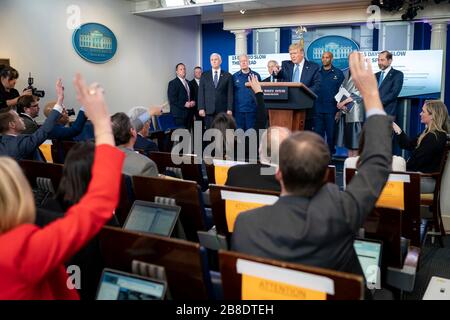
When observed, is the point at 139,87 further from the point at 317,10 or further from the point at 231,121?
the point at 231,121

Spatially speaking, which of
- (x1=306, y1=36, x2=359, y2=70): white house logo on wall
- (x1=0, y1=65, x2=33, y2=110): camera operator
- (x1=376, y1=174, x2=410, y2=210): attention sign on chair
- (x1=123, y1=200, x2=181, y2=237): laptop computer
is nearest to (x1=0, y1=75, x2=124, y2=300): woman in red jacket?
(x1=123, y1=200, x2=181, y2=237): laptop computer

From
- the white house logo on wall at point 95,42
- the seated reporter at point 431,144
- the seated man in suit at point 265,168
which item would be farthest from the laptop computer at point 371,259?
the white house logo on wall at point 95,42

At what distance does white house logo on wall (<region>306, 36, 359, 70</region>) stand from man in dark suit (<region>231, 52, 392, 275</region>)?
21.8 feet

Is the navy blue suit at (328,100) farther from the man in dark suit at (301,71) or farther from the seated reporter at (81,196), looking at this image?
the seated reporter at (81,196)

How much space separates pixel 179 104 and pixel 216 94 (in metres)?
1.06

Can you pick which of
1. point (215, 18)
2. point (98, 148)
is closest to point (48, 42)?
point (215, 18)

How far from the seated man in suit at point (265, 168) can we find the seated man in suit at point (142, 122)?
1.44 m

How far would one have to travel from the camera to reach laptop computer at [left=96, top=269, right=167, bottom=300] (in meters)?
1.31

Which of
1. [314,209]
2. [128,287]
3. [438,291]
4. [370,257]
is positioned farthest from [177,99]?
[314,209]

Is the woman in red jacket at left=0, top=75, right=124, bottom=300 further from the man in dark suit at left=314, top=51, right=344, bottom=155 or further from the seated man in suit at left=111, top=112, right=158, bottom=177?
the man in dark suit at left=314, top=51, right=344, bottom=155

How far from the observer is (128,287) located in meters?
1.36

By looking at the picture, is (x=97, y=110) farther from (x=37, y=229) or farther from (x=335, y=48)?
(x=335, y=48)

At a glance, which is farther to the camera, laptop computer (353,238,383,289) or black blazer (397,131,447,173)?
black blazer (397,131,447,173)
